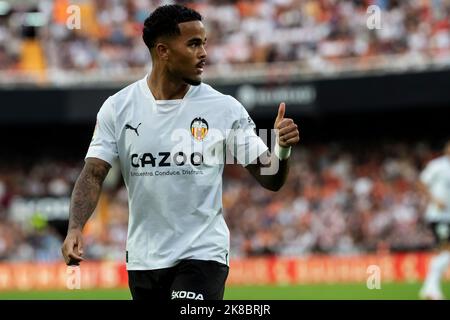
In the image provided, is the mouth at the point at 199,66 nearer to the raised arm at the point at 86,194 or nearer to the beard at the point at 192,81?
the beard at the point at 192,81

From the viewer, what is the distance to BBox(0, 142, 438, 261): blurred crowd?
23.6 metres

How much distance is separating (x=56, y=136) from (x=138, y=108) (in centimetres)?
2399

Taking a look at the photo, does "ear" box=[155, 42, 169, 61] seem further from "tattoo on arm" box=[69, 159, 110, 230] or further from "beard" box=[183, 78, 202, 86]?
"tattoo on arm" box=[69, 159, 110, 230]

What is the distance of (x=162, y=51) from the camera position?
6.49 m

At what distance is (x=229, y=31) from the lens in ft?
84.7

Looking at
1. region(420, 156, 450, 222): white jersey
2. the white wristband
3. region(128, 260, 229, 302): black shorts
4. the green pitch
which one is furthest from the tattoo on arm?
the green pitch

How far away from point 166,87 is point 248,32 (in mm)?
19275

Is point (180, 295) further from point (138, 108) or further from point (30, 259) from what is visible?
point (30, 259)

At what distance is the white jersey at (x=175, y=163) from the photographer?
6.22m

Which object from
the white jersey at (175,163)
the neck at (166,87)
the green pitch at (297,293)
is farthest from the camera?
the green pitch at (297,293)

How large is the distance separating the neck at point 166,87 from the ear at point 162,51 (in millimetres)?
71

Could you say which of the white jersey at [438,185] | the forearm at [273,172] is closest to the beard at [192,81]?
the forearm at [273,172]

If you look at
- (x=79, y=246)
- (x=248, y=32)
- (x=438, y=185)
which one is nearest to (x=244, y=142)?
(x=79, y=246)

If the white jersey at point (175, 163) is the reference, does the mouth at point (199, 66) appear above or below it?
above
